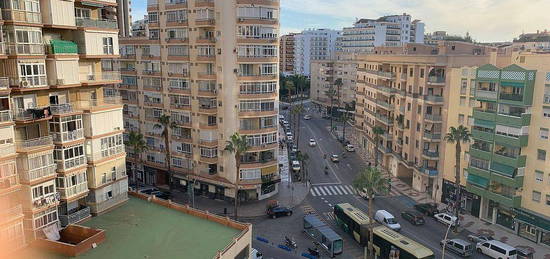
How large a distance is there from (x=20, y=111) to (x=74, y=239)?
12.9m

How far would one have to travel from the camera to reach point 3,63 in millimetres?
37688

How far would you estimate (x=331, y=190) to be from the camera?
287 feet

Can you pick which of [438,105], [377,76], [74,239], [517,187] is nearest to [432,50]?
[377,76]

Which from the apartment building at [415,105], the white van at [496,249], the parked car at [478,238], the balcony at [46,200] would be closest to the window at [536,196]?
the parked car at [478,238]

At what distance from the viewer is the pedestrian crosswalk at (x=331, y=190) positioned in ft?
281

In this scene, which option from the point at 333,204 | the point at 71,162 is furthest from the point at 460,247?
the point at 71,162

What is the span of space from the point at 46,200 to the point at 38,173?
266 centimetres

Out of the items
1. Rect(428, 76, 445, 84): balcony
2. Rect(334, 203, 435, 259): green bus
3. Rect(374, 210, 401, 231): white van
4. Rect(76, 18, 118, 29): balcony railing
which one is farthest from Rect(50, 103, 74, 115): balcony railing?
Rect(428, 76, 445, 84): balcony

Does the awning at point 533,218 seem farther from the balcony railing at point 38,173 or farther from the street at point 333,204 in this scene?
the balcony railing at point 38,173

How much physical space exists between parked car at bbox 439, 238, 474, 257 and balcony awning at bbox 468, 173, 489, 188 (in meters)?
13.1

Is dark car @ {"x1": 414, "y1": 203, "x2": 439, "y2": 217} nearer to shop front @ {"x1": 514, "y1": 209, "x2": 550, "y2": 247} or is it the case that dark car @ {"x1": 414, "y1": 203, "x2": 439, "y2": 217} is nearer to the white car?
shop front @ {"x1": 514, "y1": 209, "x2": 550, "y2": 247}

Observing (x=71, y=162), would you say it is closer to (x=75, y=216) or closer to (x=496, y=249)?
(x=75, y=216)

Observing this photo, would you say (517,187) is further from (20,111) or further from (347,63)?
(347,63)

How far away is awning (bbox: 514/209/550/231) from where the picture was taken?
2420 inches
